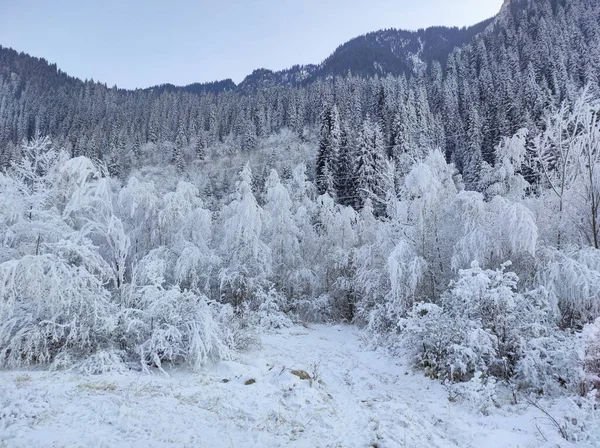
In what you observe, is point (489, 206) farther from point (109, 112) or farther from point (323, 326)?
point (109, 112)

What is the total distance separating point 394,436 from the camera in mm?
5137

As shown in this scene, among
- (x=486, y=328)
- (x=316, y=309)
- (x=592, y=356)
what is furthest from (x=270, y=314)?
(x=592, y=356)

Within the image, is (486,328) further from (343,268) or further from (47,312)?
(343,268)

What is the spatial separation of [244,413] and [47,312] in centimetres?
527

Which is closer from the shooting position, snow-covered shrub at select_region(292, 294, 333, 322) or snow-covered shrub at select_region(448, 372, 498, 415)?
snow-covered shrub at select_region(448, 372, 498, 415)

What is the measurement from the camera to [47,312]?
7840mm

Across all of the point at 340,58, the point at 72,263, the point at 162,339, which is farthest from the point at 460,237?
the point at 340,58

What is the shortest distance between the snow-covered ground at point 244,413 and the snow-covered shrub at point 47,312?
2.16 feet

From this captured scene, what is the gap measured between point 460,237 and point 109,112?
98.8 m

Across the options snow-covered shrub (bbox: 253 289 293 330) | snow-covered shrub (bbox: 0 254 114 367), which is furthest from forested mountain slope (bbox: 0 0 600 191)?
snow-covered shrub (bbox: 0 254 114 367)

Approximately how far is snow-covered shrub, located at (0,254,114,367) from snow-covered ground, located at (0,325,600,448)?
659mm

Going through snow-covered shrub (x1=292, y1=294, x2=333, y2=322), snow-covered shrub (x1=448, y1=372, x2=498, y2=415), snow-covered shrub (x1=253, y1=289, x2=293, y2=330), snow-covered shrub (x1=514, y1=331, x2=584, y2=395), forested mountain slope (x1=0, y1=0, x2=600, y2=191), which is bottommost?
snow-covered shrub (x1=292, y1=294, x2=333, y2=322)

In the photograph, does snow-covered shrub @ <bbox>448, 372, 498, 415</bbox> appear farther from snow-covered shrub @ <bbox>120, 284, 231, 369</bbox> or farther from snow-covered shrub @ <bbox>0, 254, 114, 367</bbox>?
snow-covered shrub @ <bbox>0, 254, 114, 367</bbox>

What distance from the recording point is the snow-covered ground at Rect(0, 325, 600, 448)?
4758 millimetres
